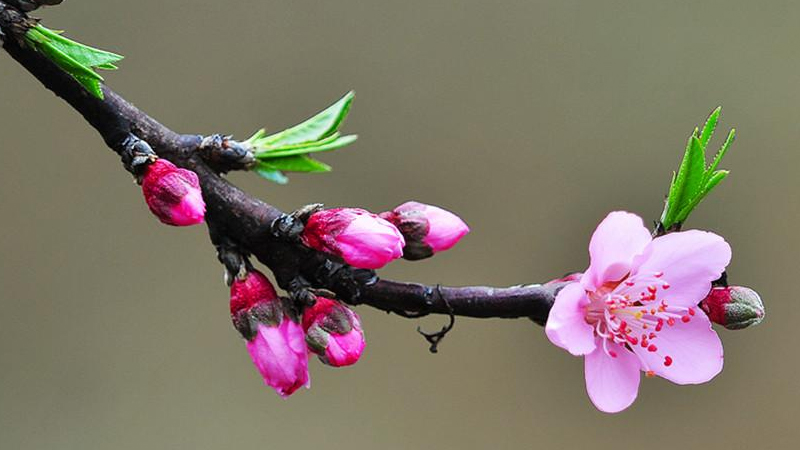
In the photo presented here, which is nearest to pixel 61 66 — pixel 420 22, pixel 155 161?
pixel 155 161

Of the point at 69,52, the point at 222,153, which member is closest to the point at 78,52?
the point at 69,52

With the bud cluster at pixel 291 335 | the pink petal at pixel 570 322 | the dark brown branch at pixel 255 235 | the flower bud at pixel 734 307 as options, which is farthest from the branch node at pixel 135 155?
the flower bud at pixel 734 307

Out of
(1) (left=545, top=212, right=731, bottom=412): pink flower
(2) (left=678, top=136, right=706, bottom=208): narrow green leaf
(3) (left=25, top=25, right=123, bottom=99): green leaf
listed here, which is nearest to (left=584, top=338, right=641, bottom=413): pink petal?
(1) (left=545, top=212, right=731, bottom=412): pink flower

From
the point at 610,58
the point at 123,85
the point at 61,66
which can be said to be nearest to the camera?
the point at 61,66

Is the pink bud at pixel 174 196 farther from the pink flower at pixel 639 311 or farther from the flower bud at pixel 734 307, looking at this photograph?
the flower bud at pixel 734 307

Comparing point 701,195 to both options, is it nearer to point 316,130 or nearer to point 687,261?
point 687,261

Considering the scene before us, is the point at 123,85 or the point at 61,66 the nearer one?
the point at 61,66

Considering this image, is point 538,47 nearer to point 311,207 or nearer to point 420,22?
point 420,22
